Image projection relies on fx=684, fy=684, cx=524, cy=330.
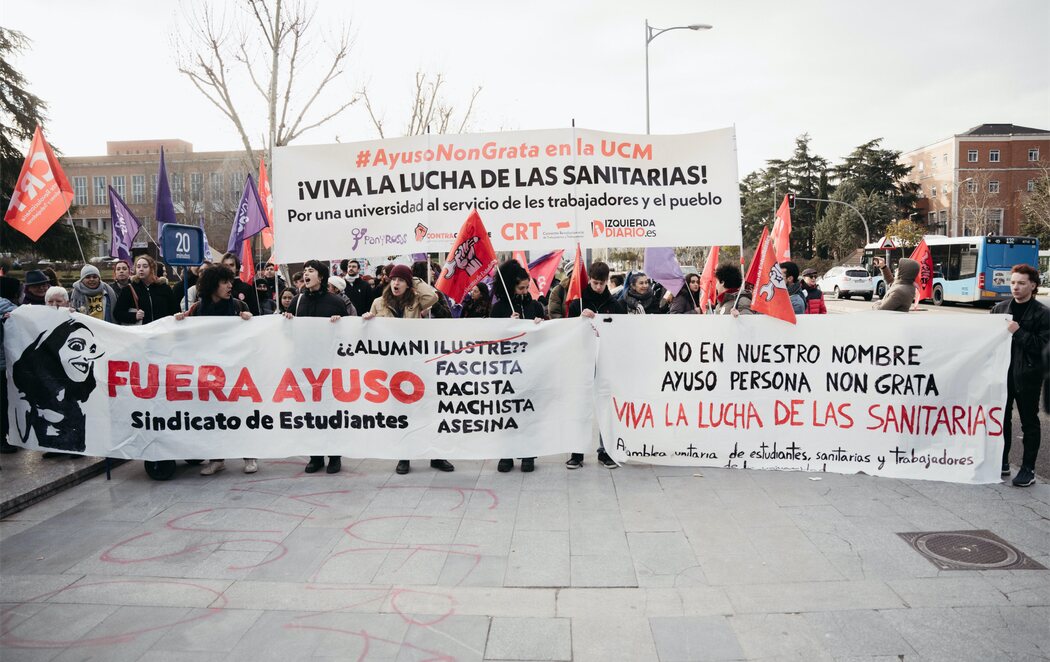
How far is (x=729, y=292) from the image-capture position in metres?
6.32

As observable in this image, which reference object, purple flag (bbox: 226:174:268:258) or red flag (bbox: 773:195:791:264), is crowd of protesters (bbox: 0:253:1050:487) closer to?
red flag (bbox: 773:195:791:264)

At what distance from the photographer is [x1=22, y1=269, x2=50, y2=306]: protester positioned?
6870 mm

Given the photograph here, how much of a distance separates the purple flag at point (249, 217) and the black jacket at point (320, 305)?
3.30 metres

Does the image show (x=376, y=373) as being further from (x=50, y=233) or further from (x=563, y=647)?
(x=50, y=233)

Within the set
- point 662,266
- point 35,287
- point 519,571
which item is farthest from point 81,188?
point 519,571

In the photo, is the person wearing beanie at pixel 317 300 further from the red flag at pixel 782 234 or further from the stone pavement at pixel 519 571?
the red flag at pixel 782 234

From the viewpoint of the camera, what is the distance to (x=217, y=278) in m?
6.09

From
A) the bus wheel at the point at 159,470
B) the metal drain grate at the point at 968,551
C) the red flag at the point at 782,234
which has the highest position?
the red flag at the point at 782,234

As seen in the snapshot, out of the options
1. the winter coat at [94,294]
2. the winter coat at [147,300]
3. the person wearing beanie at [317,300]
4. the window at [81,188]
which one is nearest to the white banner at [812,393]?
the person wearing beanie at [317,300]

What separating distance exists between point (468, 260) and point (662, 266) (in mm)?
3806

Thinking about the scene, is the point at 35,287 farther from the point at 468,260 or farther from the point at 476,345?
the point at 476,345

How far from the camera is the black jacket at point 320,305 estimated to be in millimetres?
6137

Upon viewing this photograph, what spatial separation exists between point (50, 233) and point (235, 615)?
96.3 ft

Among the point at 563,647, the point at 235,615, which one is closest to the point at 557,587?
the point at 563,647
